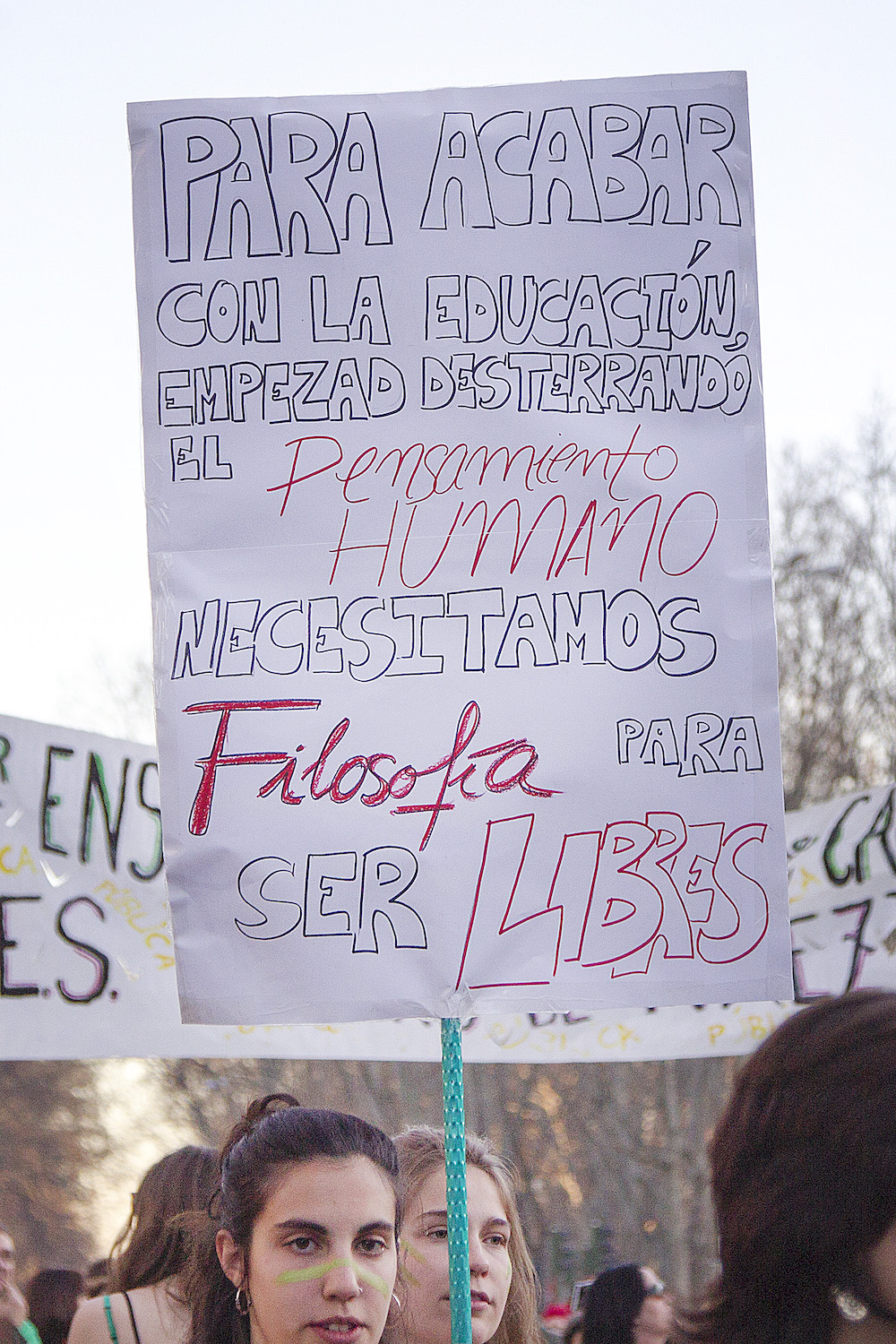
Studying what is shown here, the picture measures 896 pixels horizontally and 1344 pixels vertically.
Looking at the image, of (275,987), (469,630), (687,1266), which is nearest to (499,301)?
(469,630)

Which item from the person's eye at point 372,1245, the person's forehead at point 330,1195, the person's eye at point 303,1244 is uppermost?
the person's forehead at point 330,1195

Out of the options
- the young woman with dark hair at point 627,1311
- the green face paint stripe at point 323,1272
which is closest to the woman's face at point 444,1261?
the green face paint stripe at point 323,1272

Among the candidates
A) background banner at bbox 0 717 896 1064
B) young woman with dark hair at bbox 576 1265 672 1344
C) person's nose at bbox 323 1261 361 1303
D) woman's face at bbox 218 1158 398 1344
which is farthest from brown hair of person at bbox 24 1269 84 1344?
person's nose at bbox 323 1261 361 1303

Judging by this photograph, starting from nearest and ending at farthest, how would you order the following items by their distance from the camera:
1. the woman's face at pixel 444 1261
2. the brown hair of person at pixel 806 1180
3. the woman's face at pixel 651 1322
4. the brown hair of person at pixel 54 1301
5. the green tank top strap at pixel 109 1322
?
the brown hair of person at pixel 806 1180
the green tank top strap at pixel 109 1322
the woman's face at pixel 444 1261
the woman's face at pixel 651 1322
the brown hair of person at pixel 54 1301

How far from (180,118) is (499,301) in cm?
69

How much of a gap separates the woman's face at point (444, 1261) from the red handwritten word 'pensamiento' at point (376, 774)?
0.99 metres

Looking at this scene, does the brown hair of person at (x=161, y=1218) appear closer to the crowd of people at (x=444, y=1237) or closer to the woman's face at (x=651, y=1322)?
the crowd of people at (x=444, y=1237)

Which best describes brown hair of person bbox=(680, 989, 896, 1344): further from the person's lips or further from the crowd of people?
the person's lips

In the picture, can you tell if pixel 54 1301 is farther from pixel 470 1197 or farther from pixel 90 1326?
pixel 470 1197

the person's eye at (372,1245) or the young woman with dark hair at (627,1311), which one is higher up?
the person's eye at (372,1245)

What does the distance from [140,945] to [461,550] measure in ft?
8.39

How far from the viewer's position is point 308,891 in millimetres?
2555

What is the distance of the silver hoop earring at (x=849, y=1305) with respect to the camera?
5.30ft

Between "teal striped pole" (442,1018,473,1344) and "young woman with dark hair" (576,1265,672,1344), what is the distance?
6.59ft
